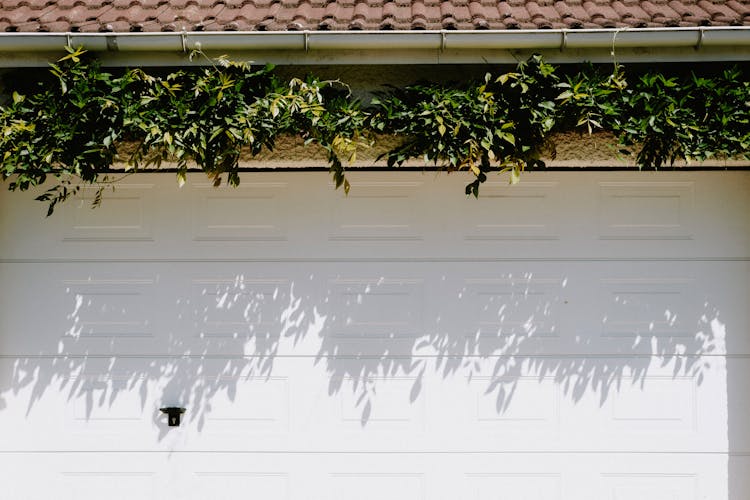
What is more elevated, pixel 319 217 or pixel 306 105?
pixel 306 105

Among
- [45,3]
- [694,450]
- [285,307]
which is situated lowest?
[694,450]

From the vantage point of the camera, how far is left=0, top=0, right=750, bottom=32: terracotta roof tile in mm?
3752

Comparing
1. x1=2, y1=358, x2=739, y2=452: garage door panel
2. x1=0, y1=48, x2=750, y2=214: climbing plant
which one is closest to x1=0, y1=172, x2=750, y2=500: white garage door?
x1=2, y1=358, x2=739, y2=452: garage door panel

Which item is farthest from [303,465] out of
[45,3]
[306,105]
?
[45,3]

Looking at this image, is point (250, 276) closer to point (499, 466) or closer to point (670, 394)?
point (499, 466)

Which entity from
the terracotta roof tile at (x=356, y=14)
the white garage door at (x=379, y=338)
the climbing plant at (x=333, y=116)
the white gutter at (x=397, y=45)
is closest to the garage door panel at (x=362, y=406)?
the white garage door at (x=379, y=338)

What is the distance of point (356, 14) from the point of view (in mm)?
3887

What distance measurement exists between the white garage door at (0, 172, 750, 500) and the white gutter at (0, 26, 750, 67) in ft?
2.54

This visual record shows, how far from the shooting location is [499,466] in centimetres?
416

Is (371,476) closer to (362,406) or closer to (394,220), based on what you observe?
(362,406)

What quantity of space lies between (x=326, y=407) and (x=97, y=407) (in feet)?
4.79

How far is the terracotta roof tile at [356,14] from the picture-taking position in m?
3.75

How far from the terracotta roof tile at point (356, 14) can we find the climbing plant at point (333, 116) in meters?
0.29

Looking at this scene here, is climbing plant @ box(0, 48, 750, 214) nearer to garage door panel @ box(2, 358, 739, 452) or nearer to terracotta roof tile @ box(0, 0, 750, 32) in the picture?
terracotta roof tile @ box(0, 0, 750, 32)
